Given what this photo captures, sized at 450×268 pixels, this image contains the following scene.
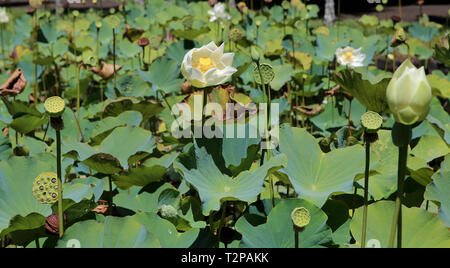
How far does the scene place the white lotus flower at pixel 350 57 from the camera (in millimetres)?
2041

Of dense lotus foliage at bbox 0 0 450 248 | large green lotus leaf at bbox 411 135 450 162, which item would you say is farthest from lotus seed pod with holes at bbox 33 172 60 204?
large green lotus leaf at bbox 411 135 450 162

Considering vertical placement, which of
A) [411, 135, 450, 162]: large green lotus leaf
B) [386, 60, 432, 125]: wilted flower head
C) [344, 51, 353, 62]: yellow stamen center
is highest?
[386, 60, 432, 125]: wilted flower head

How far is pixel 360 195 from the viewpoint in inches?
44.0

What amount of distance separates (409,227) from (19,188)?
2.58ft

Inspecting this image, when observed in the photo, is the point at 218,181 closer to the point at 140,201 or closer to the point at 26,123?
the point at 140,201

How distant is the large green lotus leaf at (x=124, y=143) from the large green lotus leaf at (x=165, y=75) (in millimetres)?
576

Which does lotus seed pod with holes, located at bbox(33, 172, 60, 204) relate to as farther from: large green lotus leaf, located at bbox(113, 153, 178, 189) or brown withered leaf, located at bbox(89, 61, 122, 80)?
brown withered leaf, located at bbox(89, 61, 122, 80)

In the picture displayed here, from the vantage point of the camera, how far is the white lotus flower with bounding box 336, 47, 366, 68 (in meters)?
2.04

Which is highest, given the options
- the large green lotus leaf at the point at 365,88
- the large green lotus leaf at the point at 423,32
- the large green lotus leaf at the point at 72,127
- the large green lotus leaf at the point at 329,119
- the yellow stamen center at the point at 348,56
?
the large green lotus leaf at the point at 365,88

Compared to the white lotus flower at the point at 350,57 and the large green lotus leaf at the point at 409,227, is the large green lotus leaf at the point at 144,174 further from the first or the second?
the white lotus flower at the point at 350,57

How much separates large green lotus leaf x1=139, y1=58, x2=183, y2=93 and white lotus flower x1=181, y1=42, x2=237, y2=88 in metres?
0.74

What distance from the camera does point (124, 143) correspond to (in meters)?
1.21

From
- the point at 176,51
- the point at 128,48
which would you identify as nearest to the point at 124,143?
the point at 176,51

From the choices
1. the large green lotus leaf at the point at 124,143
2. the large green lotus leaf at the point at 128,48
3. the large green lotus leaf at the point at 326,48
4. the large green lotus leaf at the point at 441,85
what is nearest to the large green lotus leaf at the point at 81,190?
the large green lotus leaf at the point at 124,143
